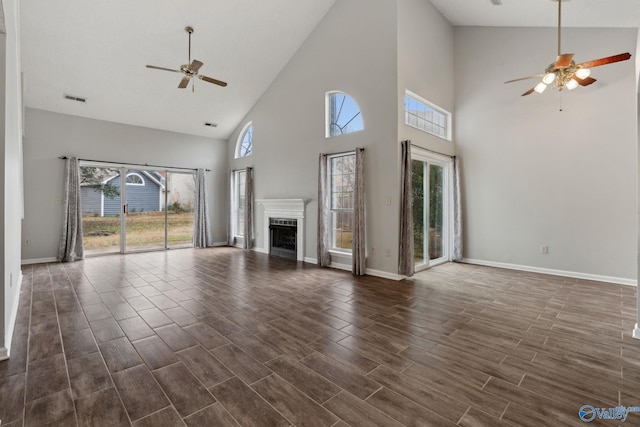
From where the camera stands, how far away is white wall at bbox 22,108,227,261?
238 inches

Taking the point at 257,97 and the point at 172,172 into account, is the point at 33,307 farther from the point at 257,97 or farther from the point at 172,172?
the point at 257,97

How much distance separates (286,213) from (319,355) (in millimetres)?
4520

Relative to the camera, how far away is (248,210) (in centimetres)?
772

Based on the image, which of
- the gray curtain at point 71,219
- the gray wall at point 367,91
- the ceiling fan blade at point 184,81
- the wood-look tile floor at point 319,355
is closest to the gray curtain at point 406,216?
the gray wall at point 367,91

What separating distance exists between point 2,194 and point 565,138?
7.12 metres

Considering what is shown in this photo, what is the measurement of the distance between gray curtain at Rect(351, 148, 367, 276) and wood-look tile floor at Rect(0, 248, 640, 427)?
66 cm

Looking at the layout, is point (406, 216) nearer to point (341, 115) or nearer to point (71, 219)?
point (341, 115)

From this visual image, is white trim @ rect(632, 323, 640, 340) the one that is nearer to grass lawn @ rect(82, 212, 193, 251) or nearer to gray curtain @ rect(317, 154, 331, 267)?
gray curtain @ rect(317, 154, 331, 267)

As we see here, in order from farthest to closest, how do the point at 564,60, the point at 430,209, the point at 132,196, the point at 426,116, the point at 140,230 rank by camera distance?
the point at 140,230
the point at 132,196
the point at 430,209
the point at 426,116
the point at 564,60

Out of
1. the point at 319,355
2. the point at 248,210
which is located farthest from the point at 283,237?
the point at 319,355

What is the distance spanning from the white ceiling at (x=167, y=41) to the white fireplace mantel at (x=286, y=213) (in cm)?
278

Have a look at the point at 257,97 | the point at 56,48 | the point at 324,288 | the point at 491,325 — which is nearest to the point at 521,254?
the point at 491,325

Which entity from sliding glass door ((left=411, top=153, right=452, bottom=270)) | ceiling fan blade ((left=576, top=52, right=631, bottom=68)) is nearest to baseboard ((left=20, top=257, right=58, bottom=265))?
sliding glass door ((left=411, top=153, right=452, bottom=270))

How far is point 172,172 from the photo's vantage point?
798cm
